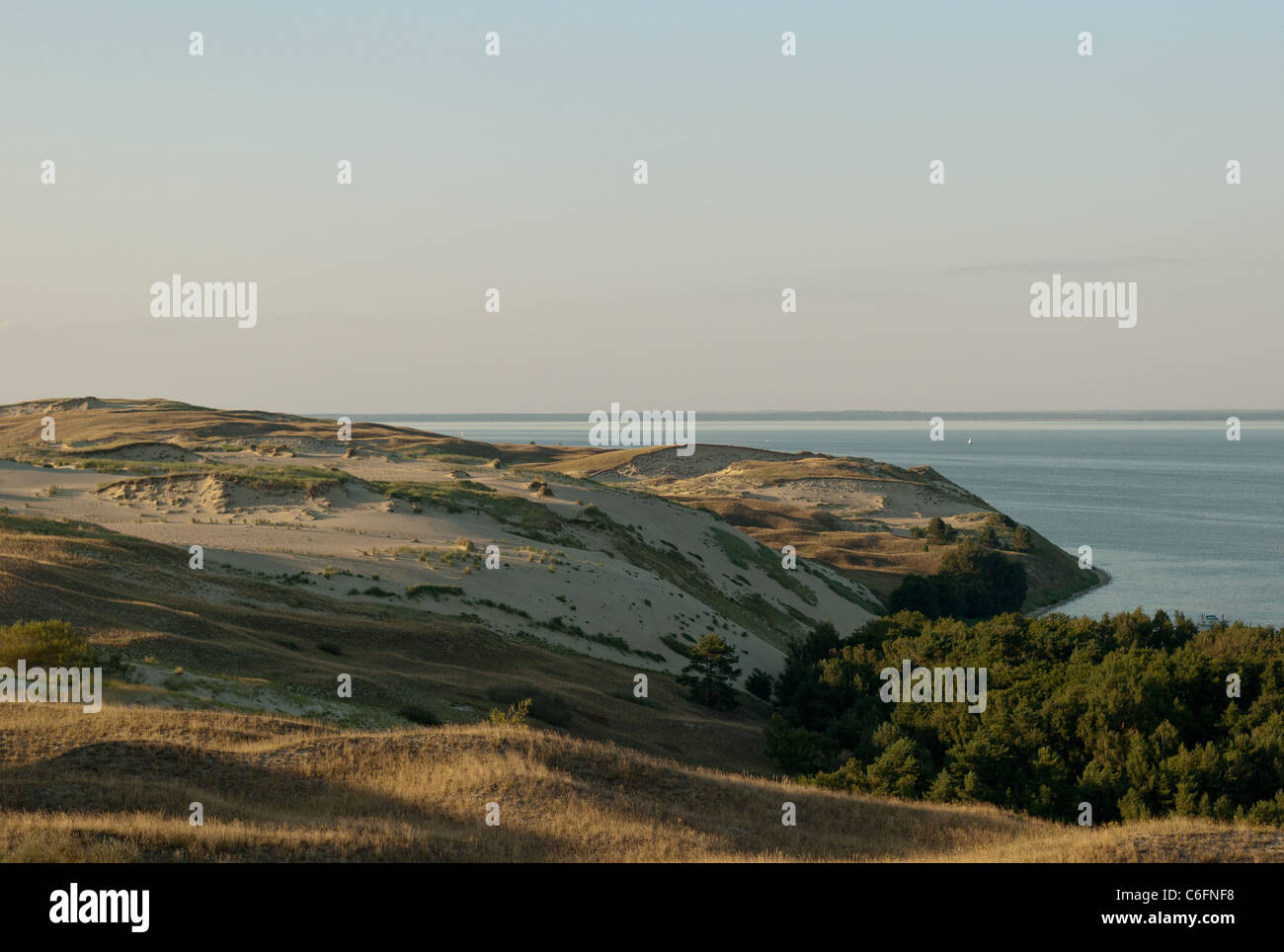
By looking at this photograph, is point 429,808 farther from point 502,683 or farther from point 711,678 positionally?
point 711,678

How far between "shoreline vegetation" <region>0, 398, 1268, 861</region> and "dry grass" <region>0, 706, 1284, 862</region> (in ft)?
0.28

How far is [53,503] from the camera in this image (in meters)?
59.2

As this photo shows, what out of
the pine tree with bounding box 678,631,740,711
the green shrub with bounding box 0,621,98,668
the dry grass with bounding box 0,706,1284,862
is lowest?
the pine tree with bounding box 678,631,740,711

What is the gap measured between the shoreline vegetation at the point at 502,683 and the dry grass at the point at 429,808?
8 centimetres

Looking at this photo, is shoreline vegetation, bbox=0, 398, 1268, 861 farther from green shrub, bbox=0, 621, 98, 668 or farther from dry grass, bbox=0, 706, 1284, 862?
green shrub, bbox=0, 621, 98, 668

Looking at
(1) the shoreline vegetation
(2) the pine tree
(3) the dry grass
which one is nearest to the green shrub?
(1) the shoreline vegetation

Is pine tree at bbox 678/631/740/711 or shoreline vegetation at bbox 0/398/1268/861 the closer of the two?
shoreline vegetation at bbox 0/398/1268/861

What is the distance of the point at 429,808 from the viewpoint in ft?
53.5

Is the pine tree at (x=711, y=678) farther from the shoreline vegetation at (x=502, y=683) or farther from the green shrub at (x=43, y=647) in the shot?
the green shrub at (x=43, y=647)

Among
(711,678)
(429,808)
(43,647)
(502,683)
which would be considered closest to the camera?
(429,808)

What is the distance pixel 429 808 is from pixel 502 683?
1514cm

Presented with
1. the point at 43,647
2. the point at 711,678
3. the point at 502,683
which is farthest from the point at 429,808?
the point at 711,678

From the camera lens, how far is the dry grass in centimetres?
1315
